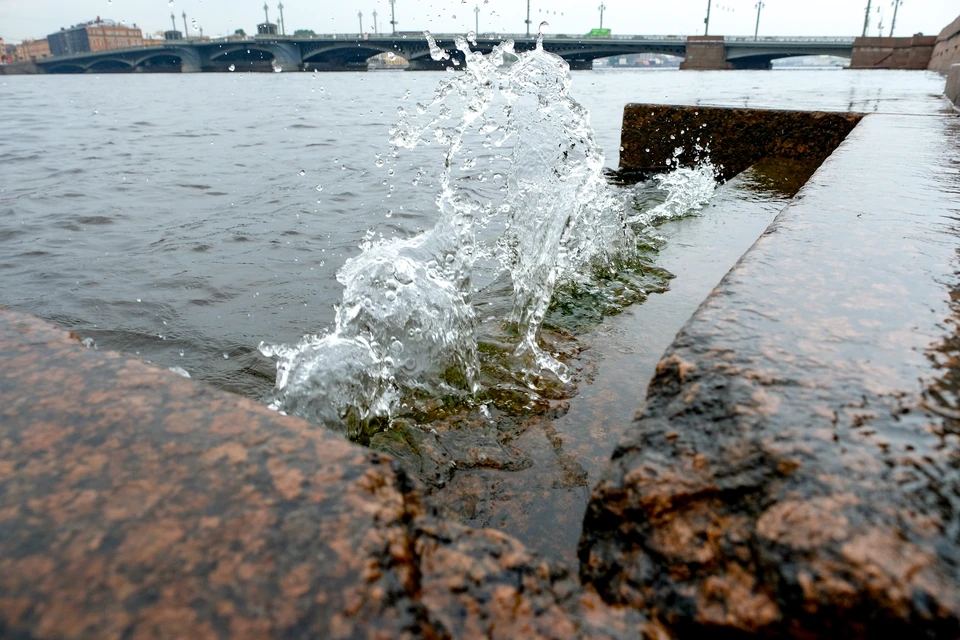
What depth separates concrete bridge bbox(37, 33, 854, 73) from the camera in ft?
152

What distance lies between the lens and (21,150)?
9.23m

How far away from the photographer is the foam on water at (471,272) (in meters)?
2.29

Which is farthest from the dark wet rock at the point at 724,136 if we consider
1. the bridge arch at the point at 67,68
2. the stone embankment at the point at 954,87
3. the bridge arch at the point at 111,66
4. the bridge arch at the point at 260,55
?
the bridge arch at the point at 67,68

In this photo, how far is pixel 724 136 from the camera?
5.93 m

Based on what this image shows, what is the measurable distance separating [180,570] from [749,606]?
0.64 meters

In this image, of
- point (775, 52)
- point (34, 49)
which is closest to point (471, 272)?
point (775, 52)

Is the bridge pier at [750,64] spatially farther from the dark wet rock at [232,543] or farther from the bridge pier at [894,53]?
the dark wet rock at [232,543]

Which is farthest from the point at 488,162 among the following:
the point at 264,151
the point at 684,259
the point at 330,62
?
the point at 330,62

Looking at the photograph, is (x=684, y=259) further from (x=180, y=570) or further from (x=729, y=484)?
(x=180, y=570)

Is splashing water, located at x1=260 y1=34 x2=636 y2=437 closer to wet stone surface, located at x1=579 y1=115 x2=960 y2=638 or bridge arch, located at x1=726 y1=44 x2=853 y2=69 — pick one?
wet stone surface, located at x1=579 y1=115 x2=960 y2=638

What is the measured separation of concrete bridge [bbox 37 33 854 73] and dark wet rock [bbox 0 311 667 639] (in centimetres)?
4511

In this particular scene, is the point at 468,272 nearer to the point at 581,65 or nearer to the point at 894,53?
the point at 894,53

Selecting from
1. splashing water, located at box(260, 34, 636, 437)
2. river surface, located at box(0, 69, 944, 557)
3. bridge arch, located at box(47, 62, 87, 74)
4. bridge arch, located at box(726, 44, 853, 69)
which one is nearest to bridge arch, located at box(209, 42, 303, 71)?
bridge arch, located at box(47, 62, 87, 74)

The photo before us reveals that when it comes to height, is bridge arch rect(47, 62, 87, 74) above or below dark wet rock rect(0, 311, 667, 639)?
above
